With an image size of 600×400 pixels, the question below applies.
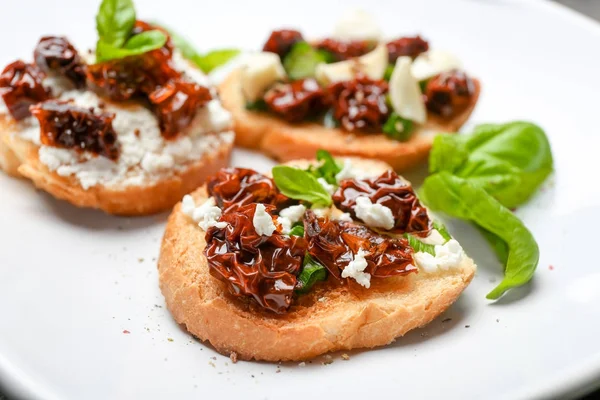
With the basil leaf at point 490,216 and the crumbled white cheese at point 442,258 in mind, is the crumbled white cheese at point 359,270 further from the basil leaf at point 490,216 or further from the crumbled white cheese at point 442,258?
the basil leaf at point 490,216

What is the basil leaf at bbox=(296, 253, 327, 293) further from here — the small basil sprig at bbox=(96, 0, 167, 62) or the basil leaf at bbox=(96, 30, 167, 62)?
the small basil sprig at bbox=(96, 0, 167, 62)

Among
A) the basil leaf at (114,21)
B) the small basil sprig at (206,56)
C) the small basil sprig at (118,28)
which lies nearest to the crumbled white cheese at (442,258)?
the small basil sprig at (118,28)

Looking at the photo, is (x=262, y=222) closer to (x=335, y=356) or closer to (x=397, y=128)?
(x=335, y=356)

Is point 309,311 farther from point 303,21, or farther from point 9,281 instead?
point 303,21

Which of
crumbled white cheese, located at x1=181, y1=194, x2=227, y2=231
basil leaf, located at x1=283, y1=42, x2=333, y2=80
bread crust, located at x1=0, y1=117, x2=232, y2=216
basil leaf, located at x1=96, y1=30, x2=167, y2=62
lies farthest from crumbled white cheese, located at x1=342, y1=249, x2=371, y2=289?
basil leaf, located at x1=283, y1=42, x2=333, y2=80

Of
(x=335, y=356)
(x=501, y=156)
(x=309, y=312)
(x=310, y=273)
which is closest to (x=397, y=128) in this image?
(x=501, y=156)

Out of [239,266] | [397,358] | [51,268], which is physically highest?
[239,266]

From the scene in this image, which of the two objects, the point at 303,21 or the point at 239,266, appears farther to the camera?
the point at 303,21

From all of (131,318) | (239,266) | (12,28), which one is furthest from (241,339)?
(12,28)
